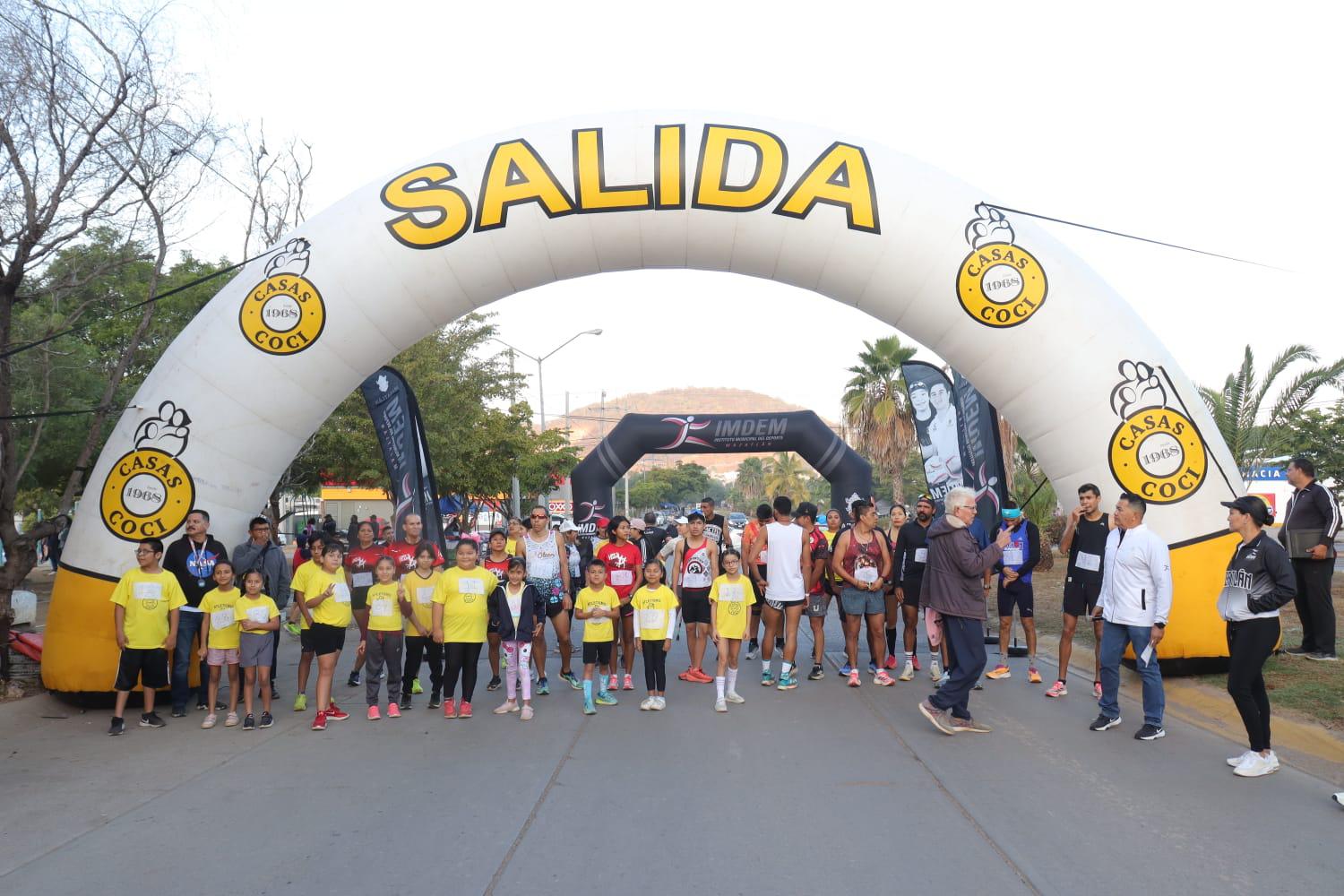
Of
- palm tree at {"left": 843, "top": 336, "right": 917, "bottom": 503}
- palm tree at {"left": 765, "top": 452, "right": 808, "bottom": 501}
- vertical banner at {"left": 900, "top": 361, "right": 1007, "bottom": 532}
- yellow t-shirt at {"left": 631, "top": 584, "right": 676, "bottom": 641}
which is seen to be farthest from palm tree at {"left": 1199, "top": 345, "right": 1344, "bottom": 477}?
palm tree at {"left": 765, "top": 452, "right": 808, "bottom": 501}

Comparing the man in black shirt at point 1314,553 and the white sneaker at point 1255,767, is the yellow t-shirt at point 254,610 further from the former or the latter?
the man in black shirt at point 1314,553

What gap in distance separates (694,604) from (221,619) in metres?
4.11

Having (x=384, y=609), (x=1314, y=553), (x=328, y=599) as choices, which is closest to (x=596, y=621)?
(x=384, y=609)

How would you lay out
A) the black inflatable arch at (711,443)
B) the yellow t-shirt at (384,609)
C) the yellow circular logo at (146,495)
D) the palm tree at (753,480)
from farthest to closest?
the palm tree at (753,480), the black inflatable arch at (711,443), the yellow circular logo at (146,495), the yellow t-shirt at (384,609)

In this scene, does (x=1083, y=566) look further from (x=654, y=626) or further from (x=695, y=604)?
(x=654, y=626)

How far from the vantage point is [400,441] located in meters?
12.4

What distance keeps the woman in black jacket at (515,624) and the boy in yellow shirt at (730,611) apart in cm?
157

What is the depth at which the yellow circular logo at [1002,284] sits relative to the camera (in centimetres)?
887

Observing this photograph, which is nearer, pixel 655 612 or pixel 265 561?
pixel 655 612

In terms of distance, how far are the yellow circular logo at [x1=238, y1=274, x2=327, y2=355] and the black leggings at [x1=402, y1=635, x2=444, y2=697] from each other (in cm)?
307

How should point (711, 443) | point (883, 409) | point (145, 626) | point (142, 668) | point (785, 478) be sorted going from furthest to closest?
1. point (785, 478)
2. point (883, 409)
3. point (711, 443)
4. point (142, 668)
5. point (145, 626)

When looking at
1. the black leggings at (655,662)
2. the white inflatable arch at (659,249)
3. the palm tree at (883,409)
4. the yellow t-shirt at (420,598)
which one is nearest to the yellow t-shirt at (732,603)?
the black leggings at (655,662)

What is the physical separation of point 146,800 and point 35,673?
16.0ft

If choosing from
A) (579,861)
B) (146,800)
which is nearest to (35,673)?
(146,800)
